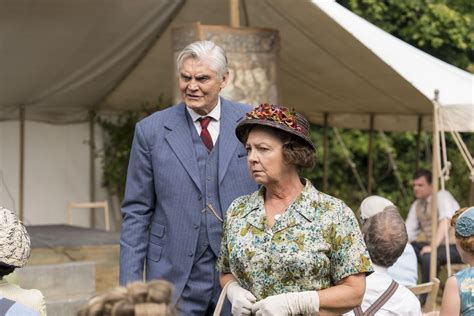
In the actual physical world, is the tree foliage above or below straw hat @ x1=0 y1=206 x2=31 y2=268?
above

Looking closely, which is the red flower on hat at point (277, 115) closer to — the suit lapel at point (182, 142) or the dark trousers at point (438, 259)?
the suit lapel at point (182, 142)

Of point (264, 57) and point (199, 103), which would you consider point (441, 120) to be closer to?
point (264, 57)

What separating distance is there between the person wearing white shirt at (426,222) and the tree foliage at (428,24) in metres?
6.03

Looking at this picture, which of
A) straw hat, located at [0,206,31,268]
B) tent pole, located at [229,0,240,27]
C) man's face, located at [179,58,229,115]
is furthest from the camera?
tent pole, located at [229,0,240,27]

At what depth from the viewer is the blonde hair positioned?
224 centimetres

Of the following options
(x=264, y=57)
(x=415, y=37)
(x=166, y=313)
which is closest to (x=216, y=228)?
(x=166, y=313)

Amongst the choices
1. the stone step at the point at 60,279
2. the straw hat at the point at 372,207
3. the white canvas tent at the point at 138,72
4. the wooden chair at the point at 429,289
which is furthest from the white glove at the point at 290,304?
the white canvas tent at the point at 138,72

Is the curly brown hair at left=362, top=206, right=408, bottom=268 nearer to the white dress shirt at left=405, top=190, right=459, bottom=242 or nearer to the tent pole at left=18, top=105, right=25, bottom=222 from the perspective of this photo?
the white dress shirt at left=405, top=190, right=459, bottom=242

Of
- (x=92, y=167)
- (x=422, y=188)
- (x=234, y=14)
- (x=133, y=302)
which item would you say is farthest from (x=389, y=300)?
(x=92, y=167)

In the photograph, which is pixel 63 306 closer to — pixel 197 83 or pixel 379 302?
pixel 197 83

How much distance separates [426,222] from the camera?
10.5 meters

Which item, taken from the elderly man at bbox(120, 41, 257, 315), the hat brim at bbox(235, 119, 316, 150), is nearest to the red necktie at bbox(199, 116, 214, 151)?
the elderly man at bbox(120, 41, 257, 315)

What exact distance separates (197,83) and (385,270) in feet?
3.20

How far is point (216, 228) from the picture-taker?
164 inches
